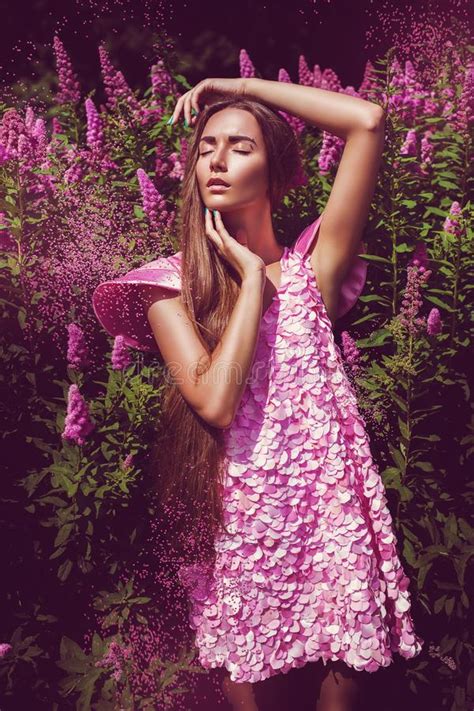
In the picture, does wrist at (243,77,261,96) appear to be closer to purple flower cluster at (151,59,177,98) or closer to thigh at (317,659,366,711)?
purple flower cluster at (151,59,177,98)

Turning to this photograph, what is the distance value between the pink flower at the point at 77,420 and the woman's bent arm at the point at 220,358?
0.95ft

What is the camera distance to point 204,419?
58.5 inches

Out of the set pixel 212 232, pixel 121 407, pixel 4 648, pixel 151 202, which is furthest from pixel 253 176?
pixel 4 648

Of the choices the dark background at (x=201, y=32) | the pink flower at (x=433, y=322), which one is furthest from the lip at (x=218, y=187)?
the dark background at (x=201, y=32)

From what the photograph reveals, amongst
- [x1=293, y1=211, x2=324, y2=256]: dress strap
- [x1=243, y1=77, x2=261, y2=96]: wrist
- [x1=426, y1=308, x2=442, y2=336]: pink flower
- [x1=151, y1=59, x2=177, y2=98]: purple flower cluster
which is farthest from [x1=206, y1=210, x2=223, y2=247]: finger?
[x1=151, y1=59, x2=177, y2=98]: purple flower cluster

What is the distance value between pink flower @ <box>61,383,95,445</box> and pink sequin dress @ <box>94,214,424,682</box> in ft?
1.14

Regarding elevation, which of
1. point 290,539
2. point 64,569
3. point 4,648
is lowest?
point 4,648

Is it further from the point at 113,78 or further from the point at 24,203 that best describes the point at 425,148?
the point at 24,203

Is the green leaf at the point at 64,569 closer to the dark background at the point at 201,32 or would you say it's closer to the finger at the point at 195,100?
the finger at the point at 195,100

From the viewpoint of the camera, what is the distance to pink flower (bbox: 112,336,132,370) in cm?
172

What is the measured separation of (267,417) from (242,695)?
26.4 inches

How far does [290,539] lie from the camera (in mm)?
1487

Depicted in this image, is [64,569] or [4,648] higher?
[64,569]

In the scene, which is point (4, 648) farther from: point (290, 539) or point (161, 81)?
point (161, 81)
